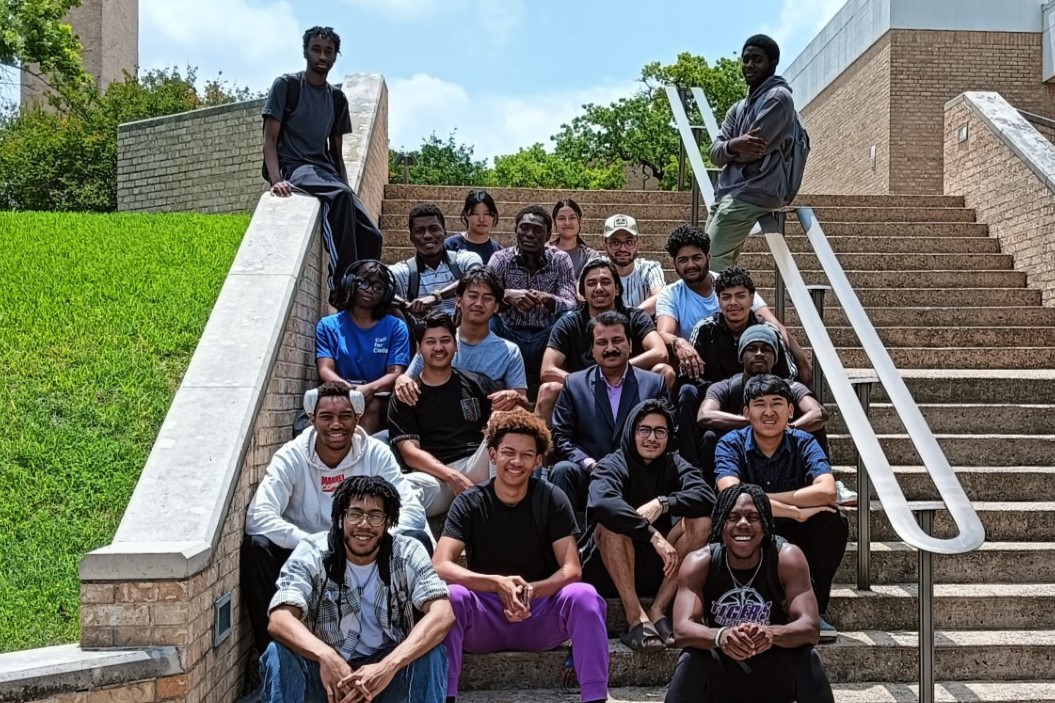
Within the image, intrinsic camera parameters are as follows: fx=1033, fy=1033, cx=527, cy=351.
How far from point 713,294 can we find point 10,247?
6.19 metres

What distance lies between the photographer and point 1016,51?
17453mm

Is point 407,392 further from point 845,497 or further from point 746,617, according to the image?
point 845,497

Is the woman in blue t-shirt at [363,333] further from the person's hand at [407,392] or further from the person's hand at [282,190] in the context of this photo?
the person's hand at [282,190]

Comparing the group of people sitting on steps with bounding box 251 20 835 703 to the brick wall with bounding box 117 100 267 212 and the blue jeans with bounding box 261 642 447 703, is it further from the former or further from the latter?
the brick wall with bounding box 117 100 267 212

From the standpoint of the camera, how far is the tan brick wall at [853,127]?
18031mm

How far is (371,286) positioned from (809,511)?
2.62 metres

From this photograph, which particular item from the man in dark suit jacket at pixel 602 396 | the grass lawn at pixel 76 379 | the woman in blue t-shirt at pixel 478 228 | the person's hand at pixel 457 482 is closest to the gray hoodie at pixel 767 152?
the woman in blue t-shirt at pixel 478 228

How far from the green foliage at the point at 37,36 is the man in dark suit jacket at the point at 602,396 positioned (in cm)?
1845

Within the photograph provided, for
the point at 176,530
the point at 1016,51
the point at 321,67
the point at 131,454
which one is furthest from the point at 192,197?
the point at 1016,51

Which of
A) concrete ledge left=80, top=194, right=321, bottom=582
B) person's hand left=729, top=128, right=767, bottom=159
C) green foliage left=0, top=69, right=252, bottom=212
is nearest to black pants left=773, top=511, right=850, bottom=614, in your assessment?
concrete ledge left=80, top=194, right=321, bottom=582

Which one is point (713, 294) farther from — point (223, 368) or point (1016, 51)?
point (1016, 51)

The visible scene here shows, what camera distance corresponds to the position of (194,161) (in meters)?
14.1

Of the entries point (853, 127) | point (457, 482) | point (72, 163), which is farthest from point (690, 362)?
point (72, 163)

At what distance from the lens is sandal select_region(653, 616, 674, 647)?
4.34 metres
